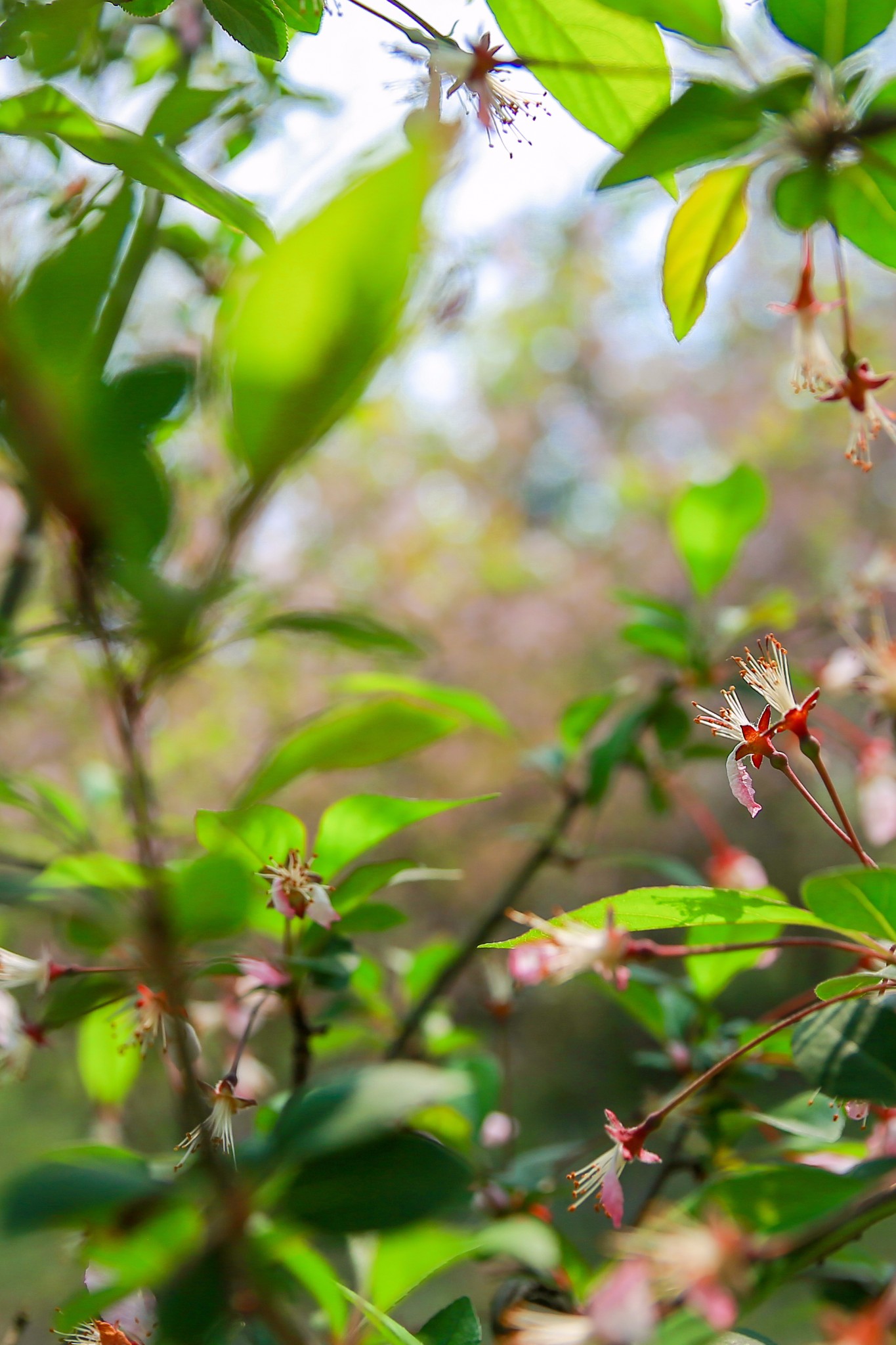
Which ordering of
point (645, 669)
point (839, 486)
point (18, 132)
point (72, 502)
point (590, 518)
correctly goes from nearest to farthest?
point (72, 502) < point (18, 132) < point (645, 669) < point (839, 486) < point (590, 518)

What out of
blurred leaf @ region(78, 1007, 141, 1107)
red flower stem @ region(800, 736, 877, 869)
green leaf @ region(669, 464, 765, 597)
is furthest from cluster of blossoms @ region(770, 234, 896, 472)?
blurred leaf @ region(78, 1007, 141, 1107)

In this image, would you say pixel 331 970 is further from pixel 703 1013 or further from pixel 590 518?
pixel 590 518

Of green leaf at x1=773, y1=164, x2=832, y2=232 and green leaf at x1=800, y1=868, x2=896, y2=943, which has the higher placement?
green leaf at x1=773, y1=164, x2=832, y2=232

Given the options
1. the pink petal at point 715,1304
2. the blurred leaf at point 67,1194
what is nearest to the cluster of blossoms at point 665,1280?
the pink petal at point 715,1304

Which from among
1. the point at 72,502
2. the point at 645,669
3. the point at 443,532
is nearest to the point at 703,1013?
the point at 72,502

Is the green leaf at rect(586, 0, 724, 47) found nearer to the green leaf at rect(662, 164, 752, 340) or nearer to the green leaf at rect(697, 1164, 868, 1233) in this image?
the green leaf at rect(662, 164, 752, 340)

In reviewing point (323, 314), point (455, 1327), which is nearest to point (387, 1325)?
point (455, 1327)

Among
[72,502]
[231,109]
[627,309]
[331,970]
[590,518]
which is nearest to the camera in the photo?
[72,502]
